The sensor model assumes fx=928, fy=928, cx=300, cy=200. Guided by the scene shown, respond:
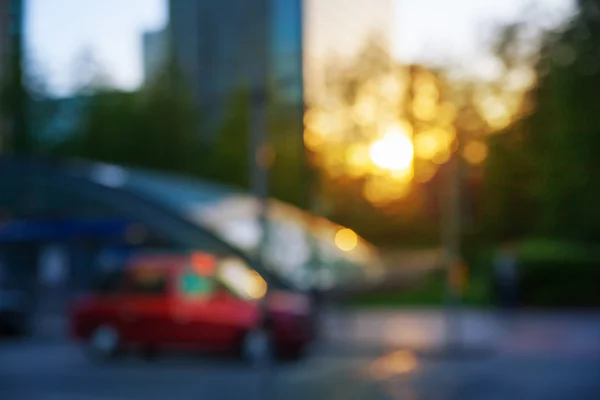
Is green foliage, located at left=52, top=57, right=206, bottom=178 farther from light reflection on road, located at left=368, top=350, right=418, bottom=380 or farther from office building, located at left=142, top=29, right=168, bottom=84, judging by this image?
light reflection on road, located at left=368, top=350, right=418, bottom=380

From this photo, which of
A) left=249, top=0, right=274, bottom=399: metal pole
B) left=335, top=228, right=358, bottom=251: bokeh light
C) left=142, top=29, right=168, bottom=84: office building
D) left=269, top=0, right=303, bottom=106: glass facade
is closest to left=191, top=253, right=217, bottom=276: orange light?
left=335, top=228, right=358, bottom=251: bokeh light

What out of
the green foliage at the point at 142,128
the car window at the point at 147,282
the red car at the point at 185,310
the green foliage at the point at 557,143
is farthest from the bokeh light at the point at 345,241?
the car window at the point at 147,282

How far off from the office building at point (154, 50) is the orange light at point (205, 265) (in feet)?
19.1

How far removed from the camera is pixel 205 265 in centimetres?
1383

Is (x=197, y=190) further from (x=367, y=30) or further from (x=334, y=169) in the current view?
(x=334, y=169)

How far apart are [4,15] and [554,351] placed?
985 cm

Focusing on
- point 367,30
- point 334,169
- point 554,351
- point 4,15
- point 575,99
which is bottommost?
point 554,351

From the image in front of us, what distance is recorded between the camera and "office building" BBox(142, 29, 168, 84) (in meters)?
7.06

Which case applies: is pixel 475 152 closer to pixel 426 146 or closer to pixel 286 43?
pixel 426 146

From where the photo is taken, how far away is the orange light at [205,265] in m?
13.7

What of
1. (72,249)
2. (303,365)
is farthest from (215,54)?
(72,249)

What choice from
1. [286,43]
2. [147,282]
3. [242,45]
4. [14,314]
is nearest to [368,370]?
[147,282]

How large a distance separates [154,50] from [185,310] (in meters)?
7.07

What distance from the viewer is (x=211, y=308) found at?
1359 centimetres
